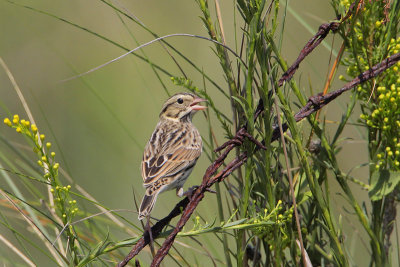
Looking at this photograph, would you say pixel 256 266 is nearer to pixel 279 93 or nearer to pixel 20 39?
pixel 279 93

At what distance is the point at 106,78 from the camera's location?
8.99 m

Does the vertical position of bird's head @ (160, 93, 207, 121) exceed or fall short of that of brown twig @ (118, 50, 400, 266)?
it exceeds it

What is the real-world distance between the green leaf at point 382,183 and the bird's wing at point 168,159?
136 centimetres

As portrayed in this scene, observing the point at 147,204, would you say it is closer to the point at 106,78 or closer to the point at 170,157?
the point at 170,157

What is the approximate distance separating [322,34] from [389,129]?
63 cm

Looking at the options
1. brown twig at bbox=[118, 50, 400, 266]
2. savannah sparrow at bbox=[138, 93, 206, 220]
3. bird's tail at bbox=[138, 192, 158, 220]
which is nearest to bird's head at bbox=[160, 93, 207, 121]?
savannah sparrow at bbox=[138, 93, 206, 220]

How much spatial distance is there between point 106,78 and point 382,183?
6.02m

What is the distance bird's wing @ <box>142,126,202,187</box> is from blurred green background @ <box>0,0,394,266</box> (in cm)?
218

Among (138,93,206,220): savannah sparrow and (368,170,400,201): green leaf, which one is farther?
(138,93,206,220): savannah sparrow

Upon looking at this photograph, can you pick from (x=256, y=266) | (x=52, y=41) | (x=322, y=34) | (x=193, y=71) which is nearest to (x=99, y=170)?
(x=193, y=71)

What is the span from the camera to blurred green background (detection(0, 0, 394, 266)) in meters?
7.58

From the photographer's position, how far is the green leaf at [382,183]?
11.3 feet

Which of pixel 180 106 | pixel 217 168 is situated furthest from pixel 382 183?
pixel 180 106

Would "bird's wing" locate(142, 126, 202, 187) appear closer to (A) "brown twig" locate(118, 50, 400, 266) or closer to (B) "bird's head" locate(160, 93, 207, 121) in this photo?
(B) "bird's head" locate(160, 93, 207, 121)
